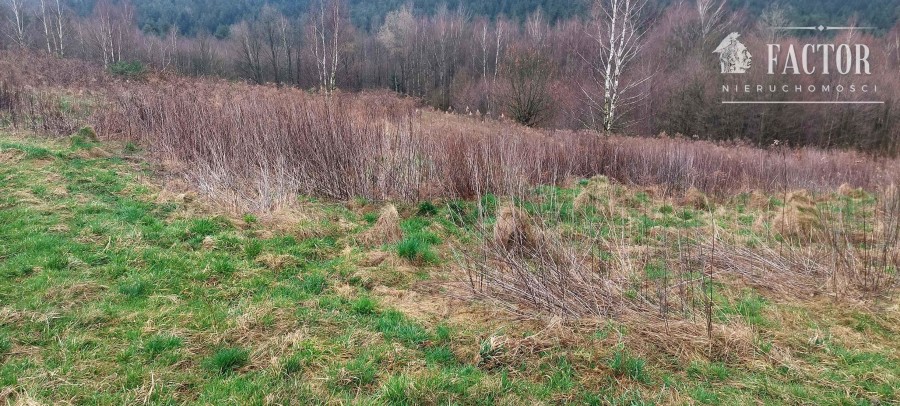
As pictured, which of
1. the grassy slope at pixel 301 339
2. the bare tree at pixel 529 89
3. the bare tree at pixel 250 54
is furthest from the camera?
the bare tree at pixel 250 54

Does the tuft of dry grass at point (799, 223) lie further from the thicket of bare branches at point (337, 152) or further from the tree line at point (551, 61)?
the tree line at point (551, 61)

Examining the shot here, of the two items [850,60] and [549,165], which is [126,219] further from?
[850,60]

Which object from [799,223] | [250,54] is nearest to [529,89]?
[799,223]

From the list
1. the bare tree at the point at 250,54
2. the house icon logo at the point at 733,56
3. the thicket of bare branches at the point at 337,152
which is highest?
the bare tree at the point at 250,54

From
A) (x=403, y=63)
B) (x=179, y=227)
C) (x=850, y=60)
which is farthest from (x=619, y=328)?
(x=403, y=63)

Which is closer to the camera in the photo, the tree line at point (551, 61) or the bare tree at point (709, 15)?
the tree line at point (551, 61)

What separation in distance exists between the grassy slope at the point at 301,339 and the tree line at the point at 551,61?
11.5m

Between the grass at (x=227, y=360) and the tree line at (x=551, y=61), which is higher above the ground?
the tree line at (x=551, y=61)

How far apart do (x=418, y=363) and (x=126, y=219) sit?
3.95 m

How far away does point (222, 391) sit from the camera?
250 cm

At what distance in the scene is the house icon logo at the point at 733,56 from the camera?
22359mm

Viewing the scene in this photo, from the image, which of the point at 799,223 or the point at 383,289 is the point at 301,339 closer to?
the point at 383,289

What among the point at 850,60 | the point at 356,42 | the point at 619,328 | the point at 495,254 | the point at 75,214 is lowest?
the point at 619,328

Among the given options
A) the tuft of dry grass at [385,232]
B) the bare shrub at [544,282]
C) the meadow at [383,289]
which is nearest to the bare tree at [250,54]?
the meadow at [383,289]
